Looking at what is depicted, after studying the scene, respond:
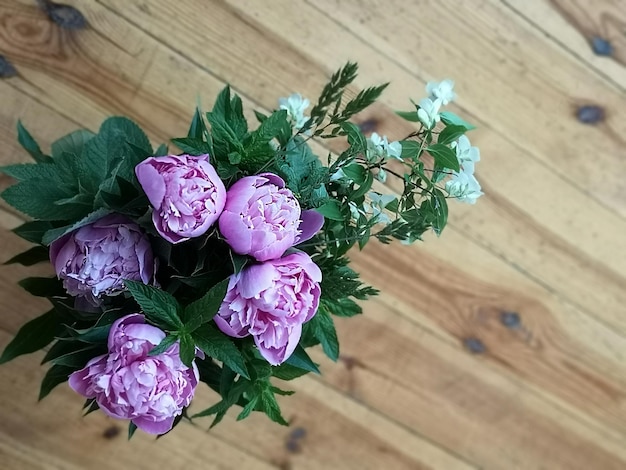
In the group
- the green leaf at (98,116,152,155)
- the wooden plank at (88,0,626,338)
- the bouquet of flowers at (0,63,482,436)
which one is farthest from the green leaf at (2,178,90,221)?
the wooden plank at (88,0,626,338)

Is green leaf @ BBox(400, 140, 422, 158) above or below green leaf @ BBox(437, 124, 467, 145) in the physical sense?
below

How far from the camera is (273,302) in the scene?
1.90 ft

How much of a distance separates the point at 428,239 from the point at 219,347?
0.60 metres

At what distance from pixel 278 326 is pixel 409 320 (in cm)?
59

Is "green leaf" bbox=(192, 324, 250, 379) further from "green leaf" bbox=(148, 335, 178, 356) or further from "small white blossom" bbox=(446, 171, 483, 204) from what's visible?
"small white blossom" bbox=(446, 171, 483, 204)

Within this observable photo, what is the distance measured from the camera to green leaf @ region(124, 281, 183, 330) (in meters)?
0.59

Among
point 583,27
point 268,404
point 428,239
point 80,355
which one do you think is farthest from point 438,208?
point 583,27

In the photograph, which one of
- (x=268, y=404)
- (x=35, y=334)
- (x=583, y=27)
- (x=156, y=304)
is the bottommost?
(x=35, y=334)

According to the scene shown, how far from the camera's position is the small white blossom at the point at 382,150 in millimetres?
626

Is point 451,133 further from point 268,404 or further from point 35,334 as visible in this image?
point 35,334

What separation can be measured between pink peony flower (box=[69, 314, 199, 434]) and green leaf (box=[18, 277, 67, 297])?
6.5 inches

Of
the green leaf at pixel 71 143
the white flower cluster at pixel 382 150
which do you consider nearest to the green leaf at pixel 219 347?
the white flower cluster at pixel 382 150

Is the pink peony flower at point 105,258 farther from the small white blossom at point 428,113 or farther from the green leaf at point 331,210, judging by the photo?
the small white blossom at point 428,113

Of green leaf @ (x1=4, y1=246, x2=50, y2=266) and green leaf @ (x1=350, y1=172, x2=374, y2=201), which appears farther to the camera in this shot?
green leaf @ (x1=4, y1=246, x2=50, y2=266)
